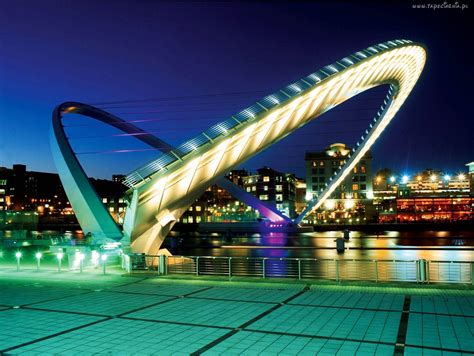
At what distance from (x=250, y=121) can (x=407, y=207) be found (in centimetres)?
11640

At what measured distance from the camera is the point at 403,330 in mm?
8586

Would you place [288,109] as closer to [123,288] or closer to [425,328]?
[123,288]

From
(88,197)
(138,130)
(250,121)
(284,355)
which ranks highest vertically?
(138,130)

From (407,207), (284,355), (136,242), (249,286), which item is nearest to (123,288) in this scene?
(249,286)

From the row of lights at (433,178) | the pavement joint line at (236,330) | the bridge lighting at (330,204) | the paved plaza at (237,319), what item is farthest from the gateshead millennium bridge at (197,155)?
Result: the row of lights at (433,178)

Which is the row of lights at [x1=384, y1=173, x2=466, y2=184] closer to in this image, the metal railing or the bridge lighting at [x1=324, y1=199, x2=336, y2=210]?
the bridge lighting at [x1=324, y1=199, x2=336, y2=210]

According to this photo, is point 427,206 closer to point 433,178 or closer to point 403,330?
point 433,178

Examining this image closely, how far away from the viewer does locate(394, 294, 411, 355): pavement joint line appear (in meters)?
7.42

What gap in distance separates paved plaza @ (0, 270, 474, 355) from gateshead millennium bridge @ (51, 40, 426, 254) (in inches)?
328

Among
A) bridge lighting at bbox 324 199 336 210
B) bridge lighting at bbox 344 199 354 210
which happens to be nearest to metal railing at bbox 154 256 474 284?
bridge lighting at bbox 324 199 336 210

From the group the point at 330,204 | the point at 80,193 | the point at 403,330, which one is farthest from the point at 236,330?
the point at 330,204

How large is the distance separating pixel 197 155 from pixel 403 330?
15091 mm

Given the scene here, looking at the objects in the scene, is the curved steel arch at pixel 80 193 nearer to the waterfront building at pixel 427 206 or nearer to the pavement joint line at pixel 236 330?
the pavement joint line at pixel 236 330

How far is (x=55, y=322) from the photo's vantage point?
31.8ft
